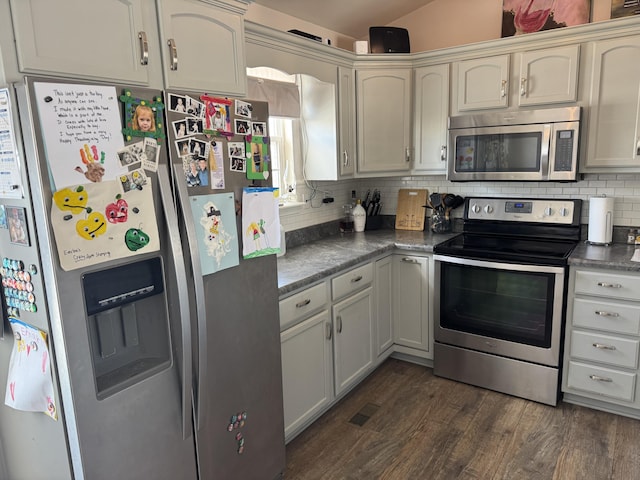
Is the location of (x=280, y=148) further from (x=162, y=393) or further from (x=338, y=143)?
(x=162, y=393)

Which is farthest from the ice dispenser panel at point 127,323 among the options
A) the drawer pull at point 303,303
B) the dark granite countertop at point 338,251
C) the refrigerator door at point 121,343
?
the drawer pull at point 303,303

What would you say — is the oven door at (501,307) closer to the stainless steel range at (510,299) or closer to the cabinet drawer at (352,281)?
the stainless steel range at (510,299)

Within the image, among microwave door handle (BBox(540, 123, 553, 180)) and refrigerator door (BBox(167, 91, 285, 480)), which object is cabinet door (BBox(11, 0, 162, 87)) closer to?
refrigerator door (BBox(167, 91, 285, 480))

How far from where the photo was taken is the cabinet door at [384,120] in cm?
326

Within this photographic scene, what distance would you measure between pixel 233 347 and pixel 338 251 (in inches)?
51.6

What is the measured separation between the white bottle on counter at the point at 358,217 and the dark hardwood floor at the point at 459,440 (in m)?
1.27

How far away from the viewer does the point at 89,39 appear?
1261mm

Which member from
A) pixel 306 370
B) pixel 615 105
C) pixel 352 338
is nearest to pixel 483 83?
pixel 615 105

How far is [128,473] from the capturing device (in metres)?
1.40

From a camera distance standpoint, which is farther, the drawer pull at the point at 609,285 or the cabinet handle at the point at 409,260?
the cabinet handle at the point at 409,260

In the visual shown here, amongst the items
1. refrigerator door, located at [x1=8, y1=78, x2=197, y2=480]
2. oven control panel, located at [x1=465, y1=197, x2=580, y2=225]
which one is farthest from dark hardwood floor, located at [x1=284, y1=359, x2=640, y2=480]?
oven control panel, located at [x1=465, y1=197, x2=580, y2=225]

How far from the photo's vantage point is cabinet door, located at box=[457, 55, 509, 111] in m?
2.96

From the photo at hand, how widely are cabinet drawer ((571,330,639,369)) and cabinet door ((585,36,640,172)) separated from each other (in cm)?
102

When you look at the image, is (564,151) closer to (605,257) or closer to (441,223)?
(605,257)
